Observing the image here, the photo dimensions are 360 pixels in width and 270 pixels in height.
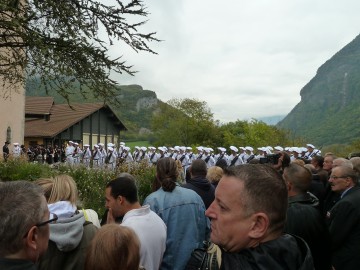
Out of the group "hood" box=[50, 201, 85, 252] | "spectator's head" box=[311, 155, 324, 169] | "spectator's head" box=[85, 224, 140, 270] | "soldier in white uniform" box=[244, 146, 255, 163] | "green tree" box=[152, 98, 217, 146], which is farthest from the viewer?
"green tree" box=[152, 98, 217, 146]

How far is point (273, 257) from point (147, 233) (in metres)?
1.89

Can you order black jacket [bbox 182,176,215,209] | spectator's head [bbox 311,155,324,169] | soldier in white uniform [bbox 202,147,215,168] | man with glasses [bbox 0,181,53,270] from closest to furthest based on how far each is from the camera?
man with glasses [bbox 0,181,53,270] → black jacket [bbox 182,176,215,209] → spectator's head [bbox 311,155,324,169] → soldier in white uniform [bbox 202,147,215,168]

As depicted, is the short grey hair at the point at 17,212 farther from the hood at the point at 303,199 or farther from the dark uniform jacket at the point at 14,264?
the hood at the point at 303,199

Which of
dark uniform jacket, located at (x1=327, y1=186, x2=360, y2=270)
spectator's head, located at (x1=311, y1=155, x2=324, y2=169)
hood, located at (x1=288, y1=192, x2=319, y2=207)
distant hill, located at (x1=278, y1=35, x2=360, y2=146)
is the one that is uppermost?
distant hill, located at (x1=278, y1=35, x2=360, y2=146)

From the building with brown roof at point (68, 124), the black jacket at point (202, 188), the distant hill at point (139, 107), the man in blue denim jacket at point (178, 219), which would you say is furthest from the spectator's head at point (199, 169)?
the distant hill at point (139, 107)

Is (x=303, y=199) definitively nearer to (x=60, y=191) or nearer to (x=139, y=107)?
(x=60, y=191)

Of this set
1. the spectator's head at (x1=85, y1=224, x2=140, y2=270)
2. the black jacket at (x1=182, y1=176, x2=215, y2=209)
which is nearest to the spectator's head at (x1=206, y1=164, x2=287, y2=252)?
the spectator's head at (x1=85, y1=224, x2=140, y2=270)

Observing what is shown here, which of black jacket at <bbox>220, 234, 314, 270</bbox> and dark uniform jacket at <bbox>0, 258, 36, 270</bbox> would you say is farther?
dark uniform jacket at <bbox>0, 258, 36, 270</bbox>

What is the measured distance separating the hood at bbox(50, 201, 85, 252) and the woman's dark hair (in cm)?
149

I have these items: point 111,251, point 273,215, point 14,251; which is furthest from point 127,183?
point 273,215

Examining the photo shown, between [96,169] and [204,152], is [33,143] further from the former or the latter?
[96,169]

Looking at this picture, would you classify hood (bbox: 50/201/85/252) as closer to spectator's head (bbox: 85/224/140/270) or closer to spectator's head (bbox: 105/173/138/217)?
spectator's head (bbox: 85/224/140/270)

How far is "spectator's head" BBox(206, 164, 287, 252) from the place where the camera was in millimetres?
1966

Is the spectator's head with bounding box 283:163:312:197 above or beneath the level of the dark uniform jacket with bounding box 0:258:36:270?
above
